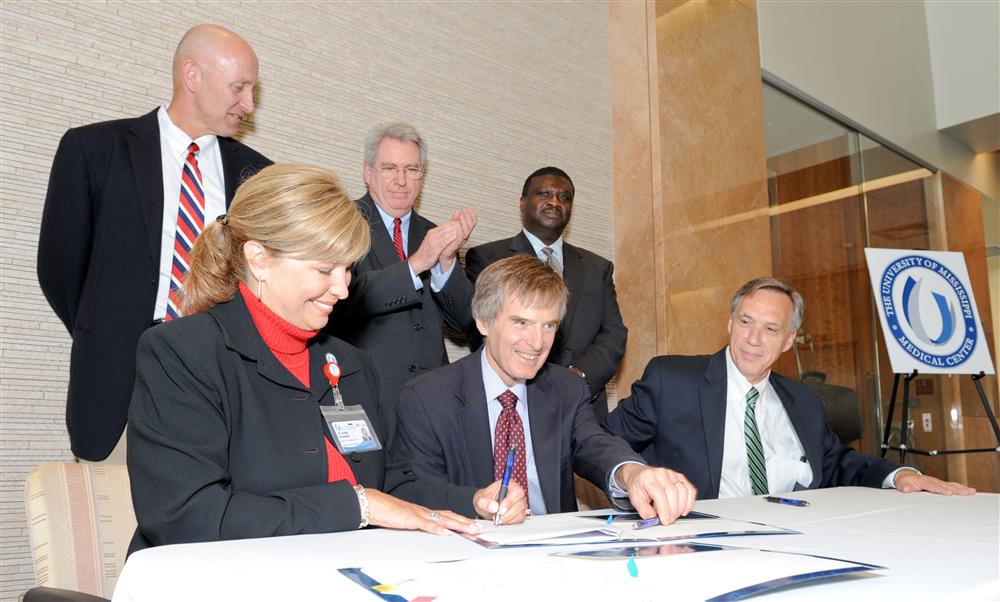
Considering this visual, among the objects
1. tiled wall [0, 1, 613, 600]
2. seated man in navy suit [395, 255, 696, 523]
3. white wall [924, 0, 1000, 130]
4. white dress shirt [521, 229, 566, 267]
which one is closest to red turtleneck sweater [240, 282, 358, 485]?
seated man in navy suit [395, 255, 696, 523]

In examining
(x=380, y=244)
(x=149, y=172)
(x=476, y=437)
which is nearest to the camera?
(x=476, y=437)

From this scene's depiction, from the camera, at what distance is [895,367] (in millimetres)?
5117

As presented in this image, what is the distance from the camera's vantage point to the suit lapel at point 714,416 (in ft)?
9.18

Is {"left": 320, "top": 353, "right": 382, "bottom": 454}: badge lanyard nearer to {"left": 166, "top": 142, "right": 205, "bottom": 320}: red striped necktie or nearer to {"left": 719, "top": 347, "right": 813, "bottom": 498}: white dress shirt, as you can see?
{"left": 166, "top": 142, "right": 205, "bottom": 320}: red striped necktie

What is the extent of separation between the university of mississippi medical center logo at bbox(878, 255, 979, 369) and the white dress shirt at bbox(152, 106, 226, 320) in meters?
3.96

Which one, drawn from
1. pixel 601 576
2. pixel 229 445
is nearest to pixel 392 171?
pixel 229 445

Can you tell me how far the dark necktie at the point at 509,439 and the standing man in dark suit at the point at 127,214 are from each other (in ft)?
3.57

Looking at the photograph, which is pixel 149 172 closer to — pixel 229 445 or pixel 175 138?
pixel 175 138

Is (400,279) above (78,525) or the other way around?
above

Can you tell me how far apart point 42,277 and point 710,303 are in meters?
3.81

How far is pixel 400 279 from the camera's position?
2924 mm

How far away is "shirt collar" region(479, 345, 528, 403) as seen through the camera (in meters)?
2.46

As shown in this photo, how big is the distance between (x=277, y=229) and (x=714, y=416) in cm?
168

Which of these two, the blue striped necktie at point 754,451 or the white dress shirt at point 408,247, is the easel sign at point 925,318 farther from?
the white dress shirt at point 408,247
